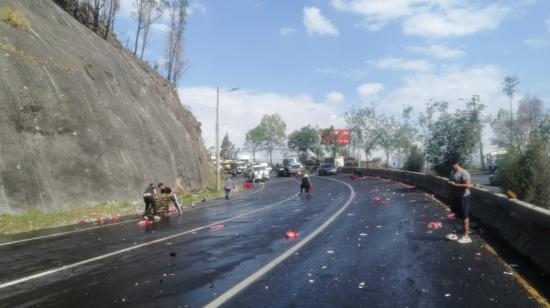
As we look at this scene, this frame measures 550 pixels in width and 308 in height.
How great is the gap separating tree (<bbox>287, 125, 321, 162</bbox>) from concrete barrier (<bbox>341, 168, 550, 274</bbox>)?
4026 inches

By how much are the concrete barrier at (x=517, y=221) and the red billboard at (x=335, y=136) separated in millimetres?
79889

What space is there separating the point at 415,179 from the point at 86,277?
90.3 feet

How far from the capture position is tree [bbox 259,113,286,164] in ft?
424

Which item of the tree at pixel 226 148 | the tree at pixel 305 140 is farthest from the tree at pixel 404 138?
the tree at pixel 226 148

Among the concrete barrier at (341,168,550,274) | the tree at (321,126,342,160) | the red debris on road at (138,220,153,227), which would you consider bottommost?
the red debris on road at (138,220,153,227)

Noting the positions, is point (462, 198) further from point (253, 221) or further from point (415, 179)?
point (415, 179)

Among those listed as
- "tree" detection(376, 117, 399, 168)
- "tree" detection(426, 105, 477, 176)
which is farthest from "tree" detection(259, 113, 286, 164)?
"tree" detection(426, 105, 477, 176)

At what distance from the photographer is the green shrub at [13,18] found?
23.9 m

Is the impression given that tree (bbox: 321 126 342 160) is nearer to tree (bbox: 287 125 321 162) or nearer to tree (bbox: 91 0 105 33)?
tree (bbox: 287 125 321 162)

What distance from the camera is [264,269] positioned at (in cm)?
797

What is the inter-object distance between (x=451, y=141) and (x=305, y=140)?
88.9 metres

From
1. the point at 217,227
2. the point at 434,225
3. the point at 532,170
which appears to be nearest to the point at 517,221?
the point at 434,225

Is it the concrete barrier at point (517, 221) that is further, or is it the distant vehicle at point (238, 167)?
the distant vehicle at point (238, 167)

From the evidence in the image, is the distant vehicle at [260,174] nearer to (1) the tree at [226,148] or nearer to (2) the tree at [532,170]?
(2) the tree at [532,170]
